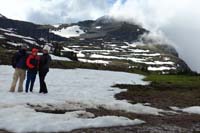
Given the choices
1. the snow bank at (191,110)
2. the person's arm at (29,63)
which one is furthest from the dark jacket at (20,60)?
the snow bank at (191,110)

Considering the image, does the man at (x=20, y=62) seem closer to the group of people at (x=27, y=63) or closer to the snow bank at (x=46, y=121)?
the group of people at (x=27, y=63)

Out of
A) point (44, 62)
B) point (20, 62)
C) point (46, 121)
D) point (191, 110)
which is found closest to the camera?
point (46, 121)

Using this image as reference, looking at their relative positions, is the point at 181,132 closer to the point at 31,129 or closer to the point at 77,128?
the point at 77,128

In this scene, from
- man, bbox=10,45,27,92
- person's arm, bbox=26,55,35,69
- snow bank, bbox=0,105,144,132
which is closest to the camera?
snow bank, bbox=0,105,144,132

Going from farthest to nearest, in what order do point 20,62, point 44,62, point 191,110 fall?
point 44,62, point 20,62, point 191,110

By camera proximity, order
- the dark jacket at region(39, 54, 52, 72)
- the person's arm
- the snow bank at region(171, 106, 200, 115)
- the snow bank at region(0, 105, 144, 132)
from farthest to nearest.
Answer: the dark jacket at region(39, 54, 52, 72) → the person's arm → the snow bank at region(171, 106, 200, 115) → the snow bank at region(0, 105, 144, 132)

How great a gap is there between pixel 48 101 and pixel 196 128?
880cm

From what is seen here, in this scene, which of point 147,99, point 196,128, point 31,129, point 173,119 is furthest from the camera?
point 147,99

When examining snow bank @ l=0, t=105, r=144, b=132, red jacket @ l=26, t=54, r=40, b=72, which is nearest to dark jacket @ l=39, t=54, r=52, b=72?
red jacket @ l=26, t=54, r=40, b=72

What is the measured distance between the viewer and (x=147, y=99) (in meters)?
34.4

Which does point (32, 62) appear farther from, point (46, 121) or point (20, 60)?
point (46, 121)

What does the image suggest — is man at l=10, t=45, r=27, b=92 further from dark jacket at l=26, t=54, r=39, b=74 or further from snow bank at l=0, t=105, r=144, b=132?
snow bank at l=0, t=105, r=144, b=132

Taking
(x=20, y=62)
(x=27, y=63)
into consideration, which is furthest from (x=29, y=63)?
(x=20, y=62)

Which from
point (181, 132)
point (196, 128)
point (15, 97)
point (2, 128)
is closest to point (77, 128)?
point (2, 128)
